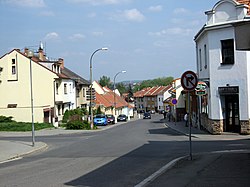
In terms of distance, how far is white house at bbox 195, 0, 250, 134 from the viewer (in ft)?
81.9

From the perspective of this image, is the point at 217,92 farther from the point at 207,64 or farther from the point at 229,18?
the point at 229,18

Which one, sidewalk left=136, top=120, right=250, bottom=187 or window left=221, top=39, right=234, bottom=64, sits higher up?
window left=221, top=39, right=234, bottom=64

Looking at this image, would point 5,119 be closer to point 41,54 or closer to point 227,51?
point 41,54

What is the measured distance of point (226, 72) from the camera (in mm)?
25781

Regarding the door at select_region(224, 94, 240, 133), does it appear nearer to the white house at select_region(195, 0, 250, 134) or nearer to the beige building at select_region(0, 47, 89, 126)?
the white house at select_region(195, 0, 250, 134)

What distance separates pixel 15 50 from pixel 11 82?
3.83 meters

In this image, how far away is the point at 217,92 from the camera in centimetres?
2634

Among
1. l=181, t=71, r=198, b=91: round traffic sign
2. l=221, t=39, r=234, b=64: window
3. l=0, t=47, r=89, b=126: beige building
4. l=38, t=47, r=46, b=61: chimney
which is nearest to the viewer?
l=181, t=71, r=198, b=91: round traffic sign

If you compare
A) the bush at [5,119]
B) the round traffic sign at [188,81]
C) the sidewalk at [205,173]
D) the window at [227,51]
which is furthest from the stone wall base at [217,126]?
the bush at [5,119]

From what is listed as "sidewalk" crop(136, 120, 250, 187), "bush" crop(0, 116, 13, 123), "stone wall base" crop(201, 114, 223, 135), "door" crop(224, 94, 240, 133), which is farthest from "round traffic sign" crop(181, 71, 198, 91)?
"bush" crop(0, 116, 13, 123)

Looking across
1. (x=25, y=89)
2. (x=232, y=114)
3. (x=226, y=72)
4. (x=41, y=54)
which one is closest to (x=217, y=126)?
(x=232, y=114)

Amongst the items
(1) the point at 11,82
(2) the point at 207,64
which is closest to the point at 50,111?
(1) the point at 11,82

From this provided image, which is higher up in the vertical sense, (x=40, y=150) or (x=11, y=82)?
(x=11, y=82)

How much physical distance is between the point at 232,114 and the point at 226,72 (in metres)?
2.69
